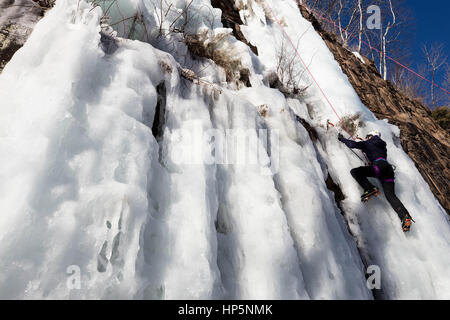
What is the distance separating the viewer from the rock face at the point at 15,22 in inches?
70.8

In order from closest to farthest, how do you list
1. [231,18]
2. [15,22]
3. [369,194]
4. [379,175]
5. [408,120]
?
[15,22], [369,194], [379,175], [231,18], [408,120]

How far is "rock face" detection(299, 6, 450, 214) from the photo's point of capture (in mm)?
4371

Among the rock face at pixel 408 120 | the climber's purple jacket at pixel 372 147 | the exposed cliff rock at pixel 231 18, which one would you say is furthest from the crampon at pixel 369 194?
the exposed cliff rock at pixel 231 18

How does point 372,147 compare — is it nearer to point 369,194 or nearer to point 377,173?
point 377,173

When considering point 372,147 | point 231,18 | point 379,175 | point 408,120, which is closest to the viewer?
point 379,175

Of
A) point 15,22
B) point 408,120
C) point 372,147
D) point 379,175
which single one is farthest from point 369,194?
point 408,120

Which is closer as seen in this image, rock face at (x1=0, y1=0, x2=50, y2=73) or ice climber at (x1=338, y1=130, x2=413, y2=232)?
rock face at (x1=0, y1=0, x2=50, y2=73)

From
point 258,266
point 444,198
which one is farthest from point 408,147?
point 258,266

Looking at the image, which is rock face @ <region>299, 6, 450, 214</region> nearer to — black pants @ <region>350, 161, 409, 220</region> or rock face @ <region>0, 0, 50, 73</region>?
black pants @ <region>350, 161, 409, 220</region>

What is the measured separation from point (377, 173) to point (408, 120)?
3.41 metres

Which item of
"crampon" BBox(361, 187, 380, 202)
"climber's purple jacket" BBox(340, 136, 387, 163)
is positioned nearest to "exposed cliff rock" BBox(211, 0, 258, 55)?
"climber's purple jacket" BBox(340, 136, 387, 163)

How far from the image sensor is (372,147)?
10.3ft

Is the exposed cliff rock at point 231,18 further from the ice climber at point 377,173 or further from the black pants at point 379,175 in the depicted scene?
the black pants at point 379,175

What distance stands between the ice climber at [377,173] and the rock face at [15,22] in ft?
10.6
